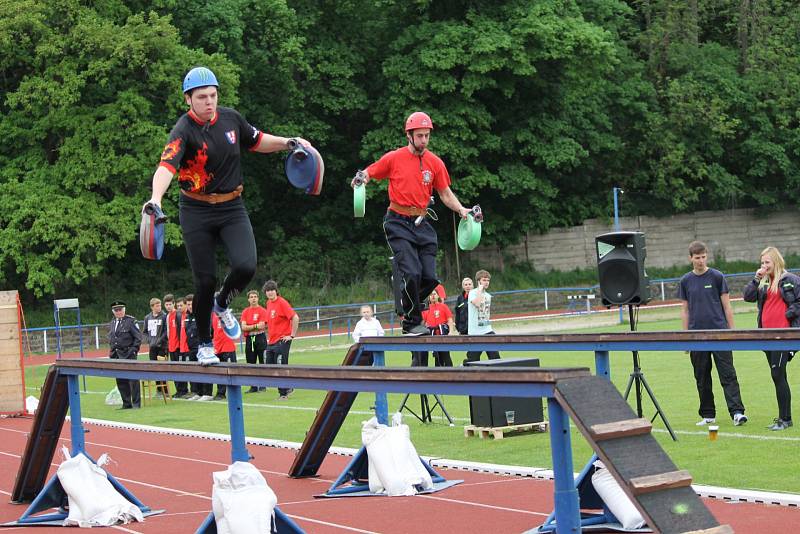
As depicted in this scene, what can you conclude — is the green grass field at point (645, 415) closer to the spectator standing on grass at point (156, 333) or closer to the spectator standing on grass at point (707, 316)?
the spectator standing on grass at point (707, 316)

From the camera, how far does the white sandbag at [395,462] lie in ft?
33.2

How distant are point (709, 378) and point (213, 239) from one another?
6924mm

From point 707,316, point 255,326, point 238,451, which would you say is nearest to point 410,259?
point 238,451

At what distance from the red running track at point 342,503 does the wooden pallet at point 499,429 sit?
1862mm

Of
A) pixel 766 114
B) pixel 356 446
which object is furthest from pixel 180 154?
pixel 766 114

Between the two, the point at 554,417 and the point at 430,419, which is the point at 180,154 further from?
the point at 430,419

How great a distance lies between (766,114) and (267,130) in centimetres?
2344

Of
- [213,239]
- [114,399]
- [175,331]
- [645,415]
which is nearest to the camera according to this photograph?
[213,239]

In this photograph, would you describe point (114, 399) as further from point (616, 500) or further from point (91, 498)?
point (616, 500)

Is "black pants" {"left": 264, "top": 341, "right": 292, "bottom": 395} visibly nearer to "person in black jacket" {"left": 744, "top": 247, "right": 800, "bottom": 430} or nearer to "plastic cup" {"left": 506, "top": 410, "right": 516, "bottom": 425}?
"plastic cup" {"left": 506, "top": 410, "right": 516, "bottom": 425}

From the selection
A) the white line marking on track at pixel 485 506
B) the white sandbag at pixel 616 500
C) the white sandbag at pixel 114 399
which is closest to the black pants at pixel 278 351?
the white sandbag at pixel 114 399

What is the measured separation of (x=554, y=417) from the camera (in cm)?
576

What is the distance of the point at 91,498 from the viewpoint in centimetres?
972

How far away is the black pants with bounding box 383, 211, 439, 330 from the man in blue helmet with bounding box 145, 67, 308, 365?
181 centimetres
